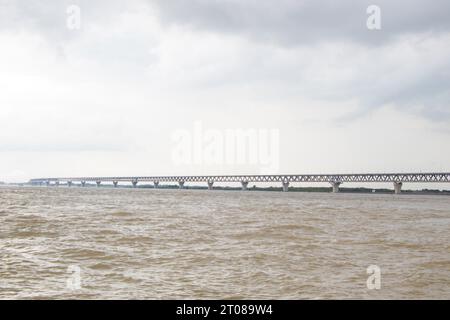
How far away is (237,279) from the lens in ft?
41.9

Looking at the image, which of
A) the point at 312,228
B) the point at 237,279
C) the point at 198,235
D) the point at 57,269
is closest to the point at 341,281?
the point at 237,279

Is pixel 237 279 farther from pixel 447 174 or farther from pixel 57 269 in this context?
pixel 447 174

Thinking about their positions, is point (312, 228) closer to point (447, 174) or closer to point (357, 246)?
point (357, 246)

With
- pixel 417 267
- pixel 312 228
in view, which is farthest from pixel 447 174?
pixel 417 267

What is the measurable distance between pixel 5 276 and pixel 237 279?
6.36m

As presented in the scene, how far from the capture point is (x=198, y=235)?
22703mm

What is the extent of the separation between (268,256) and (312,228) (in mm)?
11393

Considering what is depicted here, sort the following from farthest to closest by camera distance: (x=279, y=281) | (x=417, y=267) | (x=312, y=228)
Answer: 1. (x=312, y=228)
2. (x=417, y=267)
3. (x=279, y=281)

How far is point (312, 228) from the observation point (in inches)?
1083

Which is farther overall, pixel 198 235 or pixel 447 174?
pixel 447 174
